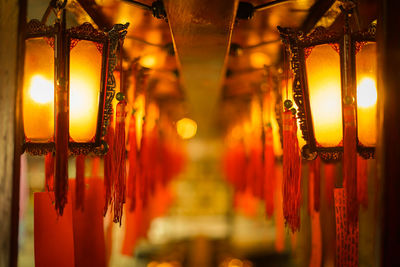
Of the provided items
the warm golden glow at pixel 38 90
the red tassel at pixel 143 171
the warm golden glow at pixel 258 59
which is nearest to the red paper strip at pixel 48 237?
the warm golden glow at pixel 38 90

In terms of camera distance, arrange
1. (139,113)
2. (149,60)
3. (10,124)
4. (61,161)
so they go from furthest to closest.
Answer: (149,60)
(139,113)
(61,161)
(10,124)

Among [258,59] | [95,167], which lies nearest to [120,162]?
[95,167]

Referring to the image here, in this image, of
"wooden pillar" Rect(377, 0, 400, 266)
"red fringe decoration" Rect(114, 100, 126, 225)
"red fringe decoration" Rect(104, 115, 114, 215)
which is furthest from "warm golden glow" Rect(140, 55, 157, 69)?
"wooden pillar" Rect(377, 0, 400, 266)

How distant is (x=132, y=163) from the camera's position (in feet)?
7.55

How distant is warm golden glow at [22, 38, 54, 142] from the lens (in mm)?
1688

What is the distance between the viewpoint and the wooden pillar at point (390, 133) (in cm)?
132

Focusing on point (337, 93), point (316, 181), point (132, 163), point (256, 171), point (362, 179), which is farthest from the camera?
point (256, 171)

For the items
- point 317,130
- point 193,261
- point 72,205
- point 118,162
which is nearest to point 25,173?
point 72,205

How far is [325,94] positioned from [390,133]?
450 mm

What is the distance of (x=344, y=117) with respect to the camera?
1655mm

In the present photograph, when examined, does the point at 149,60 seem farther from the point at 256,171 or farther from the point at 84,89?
the point at 84,89

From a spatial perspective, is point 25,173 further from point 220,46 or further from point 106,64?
point 220,46

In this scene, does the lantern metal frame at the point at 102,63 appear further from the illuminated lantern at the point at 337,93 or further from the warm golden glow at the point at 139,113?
the warm golden glow at the point at 139,113

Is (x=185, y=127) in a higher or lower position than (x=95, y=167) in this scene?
higher
